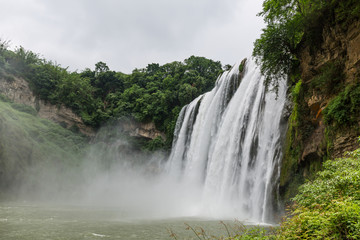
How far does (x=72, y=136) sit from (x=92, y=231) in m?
25.9

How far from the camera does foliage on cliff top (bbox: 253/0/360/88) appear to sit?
31.7 ft

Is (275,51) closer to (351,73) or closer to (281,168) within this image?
(351,73)

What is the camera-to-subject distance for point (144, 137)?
35219 mm

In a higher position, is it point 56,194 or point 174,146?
point 174,146

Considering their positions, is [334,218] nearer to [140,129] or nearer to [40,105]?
[140,129]

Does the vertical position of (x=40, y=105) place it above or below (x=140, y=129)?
above

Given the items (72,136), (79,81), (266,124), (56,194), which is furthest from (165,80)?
(266,124)

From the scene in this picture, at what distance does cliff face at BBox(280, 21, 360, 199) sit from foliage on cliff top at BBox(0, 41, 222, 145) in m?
20.9

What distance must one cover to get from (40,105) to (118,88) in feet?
41.5

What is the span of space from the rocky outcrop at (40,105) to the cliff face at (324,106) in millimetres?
30258

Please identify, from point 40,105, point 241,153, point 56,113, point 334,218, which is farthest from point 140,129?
point 334,218

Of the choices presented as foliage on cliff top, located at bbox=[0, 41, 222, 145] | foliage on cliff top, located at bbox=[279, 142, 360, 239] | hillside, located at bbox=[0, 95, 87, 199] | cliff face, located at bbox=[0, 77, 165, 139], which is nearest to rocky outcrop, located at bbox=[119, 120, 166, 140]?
cliff face, located at bbox=[0, 77, 165, 139]

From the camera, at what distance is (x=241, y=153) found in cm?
1555

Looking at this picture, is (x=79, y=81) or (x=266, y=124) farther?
(x=79, y=81)
